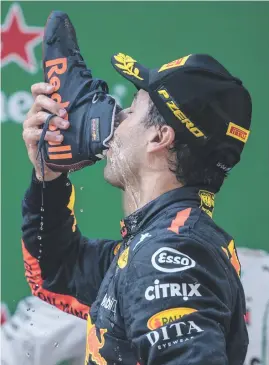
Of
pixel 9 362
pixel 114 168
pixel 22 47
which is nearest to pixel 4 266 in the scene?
pixel 9 362

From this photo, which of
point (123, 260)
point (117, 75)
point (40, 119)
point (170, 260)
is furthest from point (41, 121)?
point (117, 75)

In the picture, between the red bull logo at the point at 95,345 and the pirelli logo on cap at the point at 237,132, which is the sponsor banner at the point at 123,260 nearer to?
the red bull logo at the point at 95,345

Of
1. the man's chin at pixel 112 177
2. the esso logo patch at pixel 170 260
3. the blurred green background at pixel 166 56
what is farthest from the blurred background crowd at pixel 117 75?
the esso logo patch at pixel 170 260

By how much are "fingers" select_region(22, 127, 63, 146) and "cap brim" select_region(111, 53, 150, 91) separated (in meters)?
0.19

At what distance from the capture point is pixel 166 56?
8.18ft

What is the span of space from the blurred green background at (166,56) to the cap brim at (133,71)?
1148 mm

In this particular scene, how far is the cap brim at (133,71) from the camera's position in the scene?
123 cm

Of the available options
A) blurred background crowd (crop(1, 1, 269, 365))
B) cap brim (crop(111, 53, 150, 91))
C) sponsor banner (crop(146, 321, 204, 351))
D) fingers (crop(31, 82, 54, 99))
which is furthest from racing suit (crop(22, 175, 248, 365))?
blurred background crowd (crop(1, 1, 269, 365))

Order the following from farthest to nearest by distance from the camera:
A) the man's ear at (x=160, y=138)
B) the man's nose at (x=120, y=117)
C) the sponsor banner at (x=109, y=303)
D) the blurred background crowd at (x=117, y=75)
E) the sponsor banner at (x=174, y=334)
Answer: the blurred background crowd at (x=117, y=75) → the man's nose at (x=120, y=117) → the man's ear at (x=160, y=138) → the sponsor banner at (x=109, y=303) → the sponsor banner at (x=174, y=334)

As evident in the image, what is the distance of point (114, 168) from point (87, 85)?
0.23 metres

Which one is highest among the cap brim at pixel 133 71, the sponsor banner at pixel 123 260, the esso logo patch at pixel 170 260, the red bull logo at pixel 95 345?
the cap brim at pixel 133 71

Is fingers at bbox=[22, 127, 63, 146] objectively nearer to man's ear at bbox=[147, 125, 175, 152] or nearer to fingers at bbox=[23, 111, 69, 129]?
fingers at bbox=[23, 111, 69, 129]

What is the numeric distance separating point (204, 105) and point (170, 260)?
0.30 m

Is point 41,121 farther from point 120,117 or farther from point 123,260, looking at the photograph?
point 123,260
